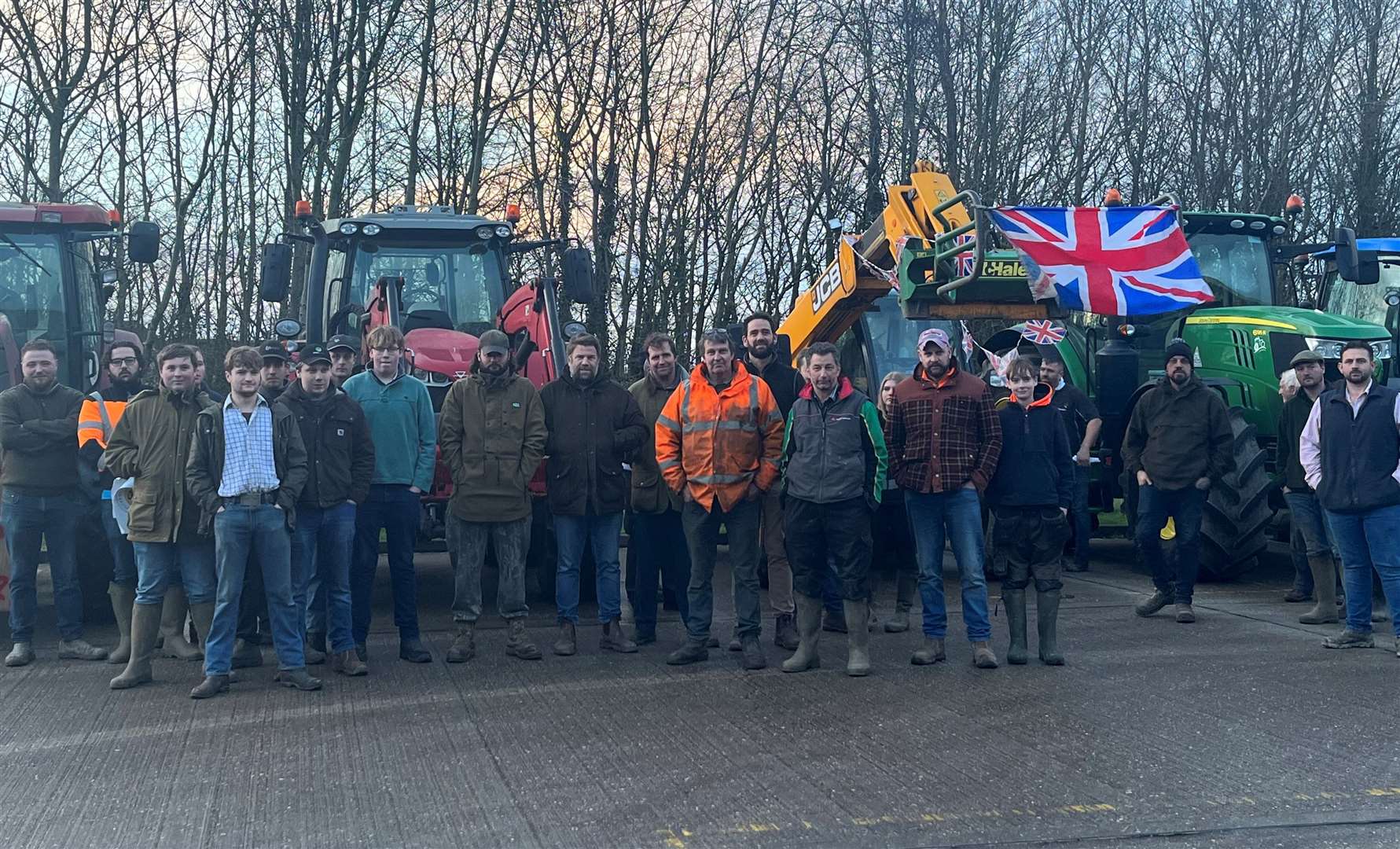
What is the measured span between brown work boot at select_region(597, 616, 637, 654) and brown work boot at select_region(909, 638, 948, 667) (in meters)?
1.69

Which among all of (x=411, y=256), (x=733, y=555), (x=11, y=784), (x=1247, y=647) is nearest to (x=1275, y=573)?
(x=1247, y=647)

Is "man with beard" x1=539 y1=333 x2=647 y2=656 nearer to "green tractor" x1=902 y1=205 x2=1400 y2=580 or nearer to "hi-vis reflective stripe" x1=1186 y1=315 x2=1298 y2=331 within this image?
"green tractor" x1=902 y1=205 x2=1400 y2=580

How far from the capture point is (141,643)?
7.82 m

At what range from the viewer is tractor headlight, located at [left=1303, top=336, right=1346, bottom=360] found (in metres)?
11.8

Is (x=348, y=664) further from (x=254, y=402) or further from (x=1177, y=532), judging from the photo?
(x=1177, y=532)

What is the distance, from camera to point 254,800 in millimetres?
5559

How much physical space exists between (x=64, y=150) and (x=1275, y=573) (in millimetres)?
18410

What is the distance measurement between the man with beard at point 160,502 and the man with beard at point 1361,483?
21.5ft

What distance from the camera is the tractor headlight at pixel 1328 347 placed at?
11789mm

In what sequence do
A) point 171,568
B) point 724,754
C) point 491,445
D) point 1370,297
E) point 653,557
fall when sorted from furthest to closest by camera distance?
1. point 1370,297
2. point 653,557
3. point 491,445
4. point 171,568
5. point 724,754

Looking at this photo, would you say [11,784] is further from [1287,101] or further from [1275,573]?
[1287,101]

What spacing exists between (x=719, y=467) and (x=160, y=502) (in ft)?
9.96

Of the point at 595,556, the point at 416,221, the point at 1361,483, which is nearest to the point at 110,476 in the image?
the point at 595,556

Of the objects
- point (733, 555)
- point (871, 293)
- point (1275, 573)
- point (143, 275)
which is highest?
point (143, 275)
